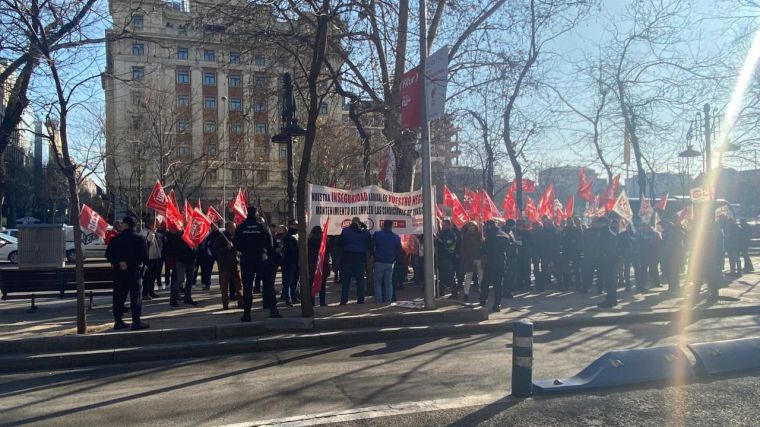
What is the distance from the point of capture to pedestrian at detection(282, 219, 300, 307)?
1154cm

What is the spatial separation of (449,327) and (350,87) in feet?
35.0

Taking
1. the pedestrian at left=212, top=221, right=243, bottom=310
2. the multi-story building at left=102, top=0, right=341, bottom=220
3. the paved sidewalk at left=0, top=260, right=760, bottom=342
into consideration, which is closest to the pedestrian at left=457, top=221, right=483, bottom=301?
the paved sidewalk at left=0, top=260, right=760, bottom=342

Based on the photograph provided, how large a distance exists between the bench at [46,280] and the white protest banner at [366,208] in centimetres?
453

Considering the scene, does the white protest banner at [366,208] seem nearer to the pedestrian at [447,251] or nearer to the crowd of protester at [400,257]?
the crowd of protester at [400,257]

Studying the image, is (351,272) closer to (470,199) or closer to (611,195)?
(470,199)

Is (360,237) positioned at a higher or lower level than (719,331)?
higher

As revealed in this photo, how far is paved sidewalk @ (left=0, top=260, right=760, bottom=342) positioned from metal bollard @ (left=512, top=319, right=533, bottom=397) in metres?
4.09

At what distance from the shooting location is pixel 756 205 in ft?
220

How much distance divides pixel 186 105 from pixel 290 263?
115 ft

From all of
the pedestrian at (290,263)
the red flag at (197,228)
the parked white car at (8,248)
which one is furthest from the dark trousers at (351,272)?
the parked white car at (8,248)

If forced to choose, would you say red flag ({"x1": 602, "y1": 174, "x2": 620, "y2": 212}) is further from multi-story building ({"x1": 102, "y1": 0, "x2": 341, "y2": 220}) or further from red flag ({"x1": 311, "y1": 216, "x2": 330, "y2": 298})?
multi-story building ({"x1": 102, "y1": 0, "x2": 341, "y2": 220})

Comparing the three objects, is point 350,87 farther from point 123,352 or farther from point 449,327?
point 123,352

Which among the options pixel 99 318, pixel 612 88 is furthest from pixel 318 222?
pixel 612 88

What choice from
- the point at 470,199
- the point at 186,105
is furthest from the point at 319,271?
the point at 186,105
